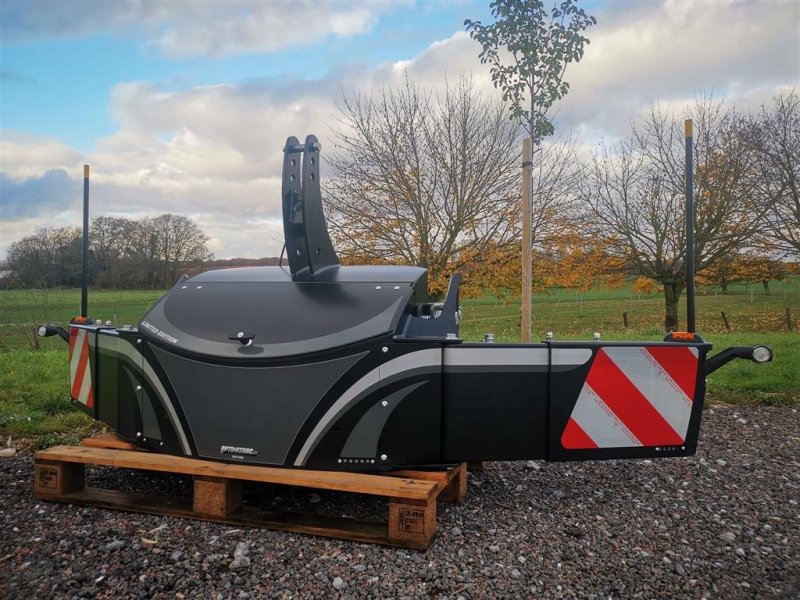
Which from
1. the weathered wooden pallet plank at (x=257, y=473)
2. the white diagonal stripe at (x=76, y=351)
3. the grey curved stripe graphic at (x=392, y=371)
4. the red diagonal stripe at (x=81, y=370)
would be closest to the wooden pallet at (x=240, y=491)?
the weathered wooden pallet plank at (x=257, y=473)

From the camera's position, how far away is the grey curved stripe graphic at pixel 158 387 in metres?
3.38

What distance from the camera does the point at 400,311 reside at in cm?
319

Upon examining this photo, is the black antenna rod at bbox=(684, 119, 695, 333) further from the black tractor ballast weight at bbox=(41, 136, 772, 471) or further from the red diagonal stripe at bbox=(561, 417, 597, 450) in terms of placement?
the red diagonal stripe at bbox=(561, 417, 597, 450)

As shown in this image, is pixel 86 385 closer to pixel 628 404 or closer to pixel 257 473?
pixel 257 473

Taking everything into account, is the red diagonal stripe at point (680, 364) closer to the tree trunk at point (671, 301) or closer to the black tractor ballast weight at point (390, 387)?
the black tractor ballast weight at point (390, 387)

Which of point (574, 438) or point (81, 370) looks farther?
point (81, 370)

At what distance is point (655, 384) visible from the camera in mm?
3205

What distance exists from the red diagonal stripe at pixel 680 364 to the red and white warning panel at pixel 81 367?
3.53m

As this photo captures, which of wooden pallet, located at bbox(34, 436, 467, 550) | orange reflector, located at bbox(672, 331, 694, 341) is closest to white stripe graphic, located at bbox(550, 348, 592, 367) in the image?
orange reflector, located at bbox(672, 331, 694, 341)

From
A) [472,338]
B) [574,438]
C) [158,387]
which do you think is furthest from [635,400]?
[472,338]

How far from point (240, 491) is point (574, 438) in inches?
72.2

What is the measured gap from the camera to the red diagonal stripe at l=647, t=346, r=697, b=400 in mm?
3195

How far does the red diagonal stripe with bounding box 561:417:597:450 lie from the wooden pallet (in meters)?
0.61

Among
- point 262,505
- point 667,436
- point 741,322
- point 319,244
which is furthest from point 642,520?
point 741,322
